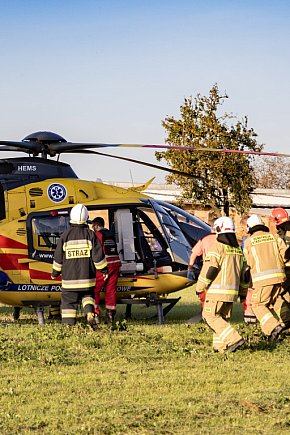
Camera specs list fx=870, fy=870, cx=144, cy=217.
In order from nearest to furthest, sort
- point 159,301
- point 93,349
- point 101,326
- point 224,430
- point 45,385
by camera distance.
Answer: point 224,430, point 45,385, point 93,349, point 101,326, point 159,301

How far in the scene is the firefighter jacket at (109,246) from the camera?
50.3ft

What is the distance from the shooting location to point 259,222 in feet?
42.8

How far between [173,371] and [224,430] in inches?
112

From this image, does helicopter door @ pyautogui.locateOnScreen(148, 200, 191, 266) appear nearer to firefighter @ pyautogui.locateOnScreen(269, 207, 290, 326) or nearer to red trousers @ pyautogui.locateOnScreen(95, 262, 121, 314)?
red trousers @ pyautogui.locateOnScreen(95, 262, 121, 314)

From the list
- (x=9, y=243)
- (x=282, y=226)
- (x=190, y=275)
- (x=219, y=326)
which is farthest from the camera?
(x=9, y=243)

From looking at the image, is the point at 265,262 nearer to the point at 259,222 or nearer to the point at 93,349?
the point at 259,222

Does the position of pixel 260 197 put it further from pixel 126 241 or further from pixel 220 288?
pixel 220 288

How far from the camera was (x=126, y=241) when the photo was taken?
15797 mm

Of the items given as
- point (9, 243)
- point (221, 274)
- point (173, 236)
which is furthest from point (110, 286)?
point (221, 274)

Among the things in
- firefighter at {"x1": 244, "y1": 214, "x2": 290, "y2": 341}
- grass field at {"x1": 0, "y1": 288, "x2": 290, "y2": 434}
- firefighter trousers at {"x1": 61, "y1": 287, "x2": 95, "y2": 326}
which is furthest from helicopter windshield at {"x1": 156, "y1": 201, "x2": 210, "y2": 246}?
firefighter trousers at {"x1": 61, "y1": 287, "x2": 95, "y2": 326}

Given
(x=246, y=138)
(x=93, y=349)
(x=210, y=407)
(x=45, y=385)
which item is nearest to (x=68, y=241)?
(x=93, y=349)

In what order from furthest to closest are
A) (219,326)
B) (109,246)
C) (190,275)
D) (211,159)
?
(211,159) < (109,246) < (190,275) < (219,326)

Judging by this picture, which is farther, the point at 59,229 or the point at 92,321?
the point at 59,229

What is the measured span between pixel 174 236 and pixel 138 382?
6.62 meters
